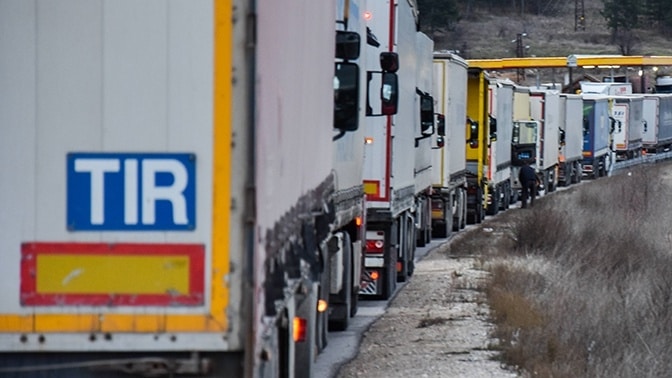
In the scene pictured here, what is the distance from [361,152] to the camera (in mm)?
16406

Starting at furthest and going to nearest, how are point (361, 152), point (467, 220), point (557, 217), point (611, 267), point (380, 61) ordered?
1. point (467, 220)
2. point (557, 217)
3. point (611, 267)
4. point (380, 61)
5. point (361, 152)

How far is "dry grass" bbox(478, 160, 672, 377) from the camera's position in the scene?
1374 centimetres

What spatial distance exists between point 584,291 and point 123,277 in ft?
45.9

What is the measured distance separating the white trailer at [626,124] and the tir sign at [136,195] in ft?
207

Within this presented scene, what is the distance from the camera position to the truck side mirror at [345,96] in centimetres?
1245

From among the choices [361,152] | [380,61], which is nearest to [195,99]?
[361,152]

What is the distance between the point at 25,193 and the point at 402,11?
44.4ft

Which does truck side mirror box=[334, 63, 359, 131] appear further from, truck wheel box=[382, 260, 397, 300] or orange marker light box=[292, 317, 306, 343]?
truck wheel box=[382, 260, 397, 300]

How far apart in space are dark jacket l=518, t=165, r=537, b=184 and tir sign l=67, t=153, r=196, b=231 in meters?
37.8

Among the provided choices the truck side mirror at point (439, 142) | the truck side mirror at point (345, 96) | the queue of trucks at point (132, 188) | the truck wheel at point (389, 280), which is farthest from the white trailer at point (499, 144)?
the queue of trucks at point (132, 188)

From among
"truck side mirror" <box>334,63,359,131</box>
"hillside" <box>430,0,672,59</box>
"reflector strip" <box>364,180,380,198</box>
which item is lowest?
Result: "reflector strip" <box>364,180,380,198</box>

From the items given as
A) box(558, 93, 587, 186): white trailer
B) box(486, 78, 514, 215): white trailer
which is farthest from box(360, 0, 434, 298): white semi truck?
box(558, 93, 587, 186): white trailer

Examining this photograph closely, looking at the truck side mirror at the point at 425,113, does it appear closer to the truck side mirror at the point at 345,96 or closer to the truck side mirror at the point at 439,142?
the truck side mirror at the point at 439,142

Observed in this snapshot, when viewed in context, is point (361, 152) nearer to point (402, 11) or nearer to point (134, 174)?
point (402, 11)
